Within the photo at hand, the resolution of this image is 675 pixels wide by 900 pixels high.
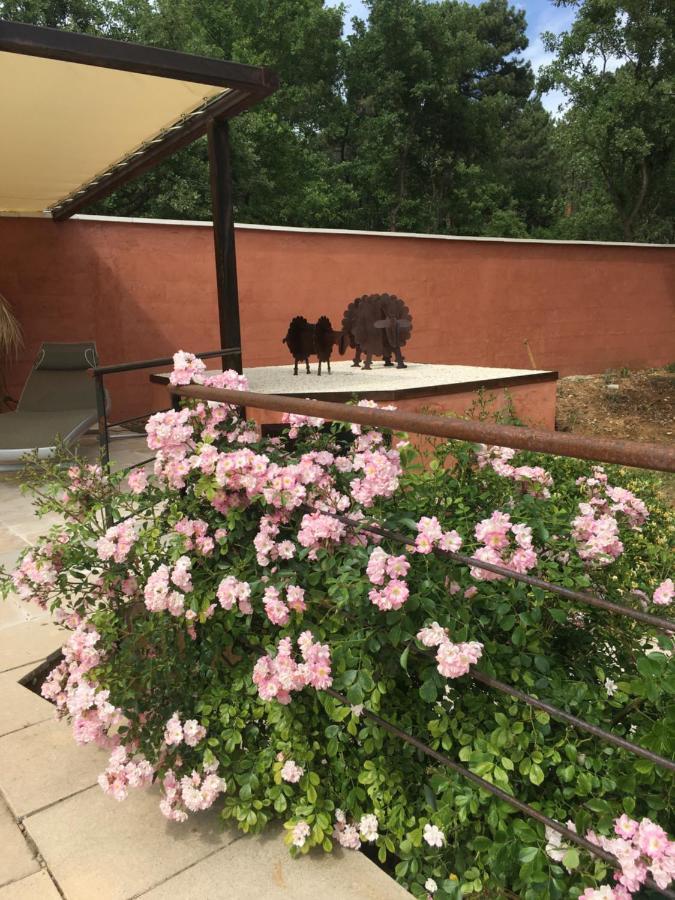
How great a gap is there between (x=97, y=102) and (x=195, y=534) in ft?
11.4

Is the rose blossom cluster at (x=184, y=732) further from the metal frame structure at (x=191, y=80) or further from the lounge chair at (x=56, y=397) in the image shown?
the lounge chair at (x=56, y=397)

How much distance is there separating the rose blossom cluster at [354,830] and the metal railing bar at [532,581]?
0.63m

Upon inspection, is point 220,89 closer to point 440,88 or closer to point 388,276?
point 388,276

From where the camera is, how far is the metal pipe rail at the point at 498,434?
0.92 metres

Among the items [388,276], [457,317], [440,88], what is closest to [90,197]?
[388,276]

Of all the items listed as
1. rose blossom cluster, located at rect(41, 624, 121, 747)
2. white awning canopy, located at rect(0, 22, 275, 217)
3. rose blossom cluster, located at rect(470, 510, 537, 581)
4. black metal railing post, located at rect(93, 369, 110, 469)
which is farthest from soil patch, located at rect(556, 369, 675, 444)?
rose blossom cluster, located at rect(41, 624, 121, 747)

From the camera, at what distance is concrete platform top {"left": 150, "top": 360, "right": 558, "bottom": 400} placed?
4.74 meters

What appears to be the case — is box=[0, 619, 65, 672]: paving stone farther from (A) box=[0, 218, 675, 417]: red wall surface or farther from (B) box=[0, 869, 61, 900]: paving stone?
(A) box=[0, 218, 675, 417]: red wall surface

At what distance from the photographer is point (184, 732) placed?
1.59 m

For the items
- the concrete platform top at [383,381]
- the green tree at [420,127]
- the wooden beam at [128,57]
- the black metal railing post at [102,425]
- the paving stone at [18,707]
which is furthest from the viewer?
the green tree at [420,127]

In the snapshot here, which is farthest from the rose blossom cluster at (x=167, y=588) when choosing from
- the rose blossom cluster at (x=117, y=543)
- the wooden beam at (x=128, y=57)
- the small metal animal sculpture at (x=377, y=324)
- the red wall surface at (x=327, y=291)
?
the red wall surface at (x=327, y=291)

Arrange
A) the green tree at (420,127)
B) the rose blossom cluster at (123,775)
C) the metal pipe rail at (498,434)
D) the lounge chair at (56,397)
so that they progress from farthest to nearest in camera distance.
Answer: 1. the green tree at (420,127)
2. the lounge chair at (56,397)
3. the rose blossom cluster at (123,775)
4. the metal pipe rail at (498,434)

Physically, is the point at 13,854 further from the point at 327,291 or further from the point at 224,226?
the point at 327,291

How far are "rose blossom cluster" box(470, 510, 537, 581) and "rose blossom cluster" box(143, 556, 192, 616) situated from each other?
2.25ft
